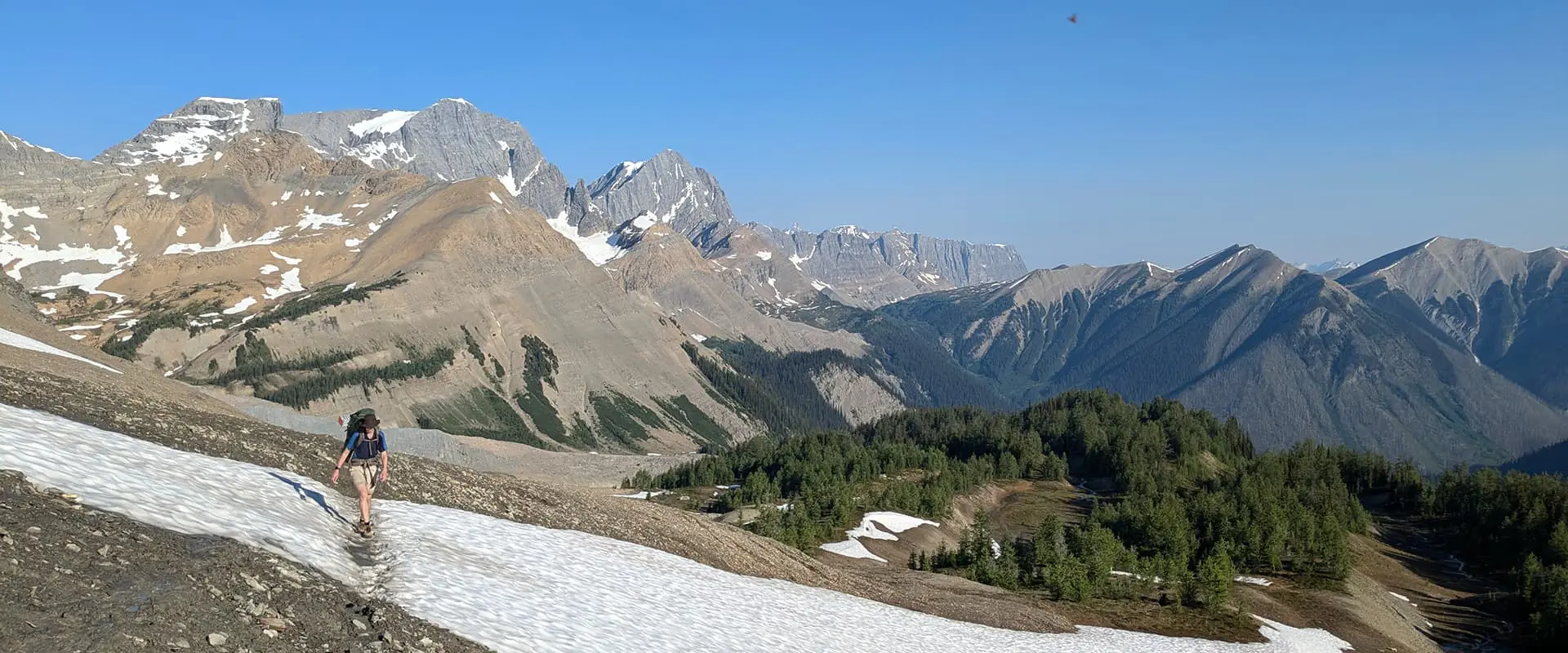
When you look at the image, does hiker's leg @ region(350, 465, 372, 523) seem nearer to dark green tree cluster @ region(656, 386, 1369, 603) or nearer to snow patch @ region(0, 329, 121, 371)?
snow patch @ region(0, 329, 121, 371)

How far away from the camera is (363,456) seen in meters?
23.8

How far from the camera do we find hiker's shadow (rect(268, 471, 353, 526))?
24.2 m

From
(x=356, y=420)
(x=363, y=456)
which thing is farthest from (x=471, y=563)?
(x=356, y=420)

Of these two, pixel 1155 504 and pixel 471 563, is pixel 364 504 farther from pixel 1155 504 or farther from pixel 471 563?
pixel 1155 504

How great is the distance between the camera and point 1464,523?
482 feet

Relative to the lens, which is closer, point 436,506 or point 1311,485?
point 436,506

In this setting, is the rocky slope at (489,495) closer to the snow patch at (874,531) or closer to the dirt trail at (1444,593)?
the snow patch at (874,531)

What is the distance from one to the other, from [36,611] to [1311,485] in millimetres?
180344

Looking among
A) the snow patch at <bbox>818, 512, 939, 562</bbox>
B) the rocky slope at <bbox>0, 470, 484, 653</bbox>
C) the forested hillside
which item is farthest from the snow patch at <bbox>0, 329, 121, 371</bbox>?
the snow patch at <bbox>818, 512, 939, 562</bbox>

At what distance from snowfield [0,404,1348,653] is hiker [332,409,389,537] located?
777 millimetres

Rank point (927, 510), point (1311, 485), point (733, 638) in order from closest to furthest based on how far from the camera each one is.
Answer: point (733, 638) → point (927, 510) → point (1311, 485)

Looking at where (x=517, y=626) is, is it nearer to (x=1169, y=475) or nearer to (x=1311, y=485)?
(x=1169, y=475)

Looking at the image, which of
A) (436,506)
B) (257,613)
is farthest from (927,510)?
(257,613)

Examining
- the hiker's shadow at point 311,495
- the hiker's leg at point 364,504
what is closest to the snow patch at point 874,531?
the hiker's shadow at point 311,495
